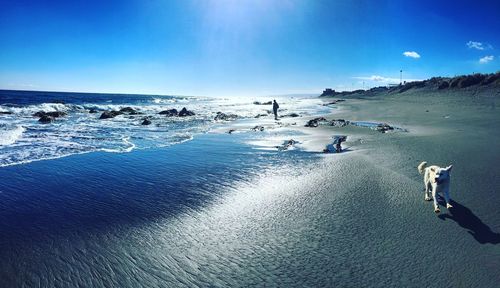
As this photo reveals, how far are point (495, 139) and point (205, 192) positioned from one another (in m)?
11.3

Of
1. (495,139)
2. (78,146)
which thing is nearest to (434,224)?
(495,139)

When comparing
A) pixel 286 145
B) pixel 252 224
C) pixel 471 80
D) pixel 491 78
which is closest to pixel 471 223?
pixel 252 224

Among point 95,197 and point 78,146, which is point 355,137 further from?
point 78,146

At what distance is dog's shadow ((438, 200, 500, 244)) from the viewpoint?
435 cm

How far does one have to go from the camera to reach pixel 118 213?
5.61m

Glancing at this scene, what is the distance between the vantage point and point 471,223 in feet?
15.9

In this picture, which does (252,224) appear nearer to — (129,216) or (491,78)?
(129,216)

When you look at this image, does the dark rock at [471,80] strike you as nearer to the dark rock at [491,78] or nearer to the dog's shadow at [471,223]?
the dark rock at [491,78]

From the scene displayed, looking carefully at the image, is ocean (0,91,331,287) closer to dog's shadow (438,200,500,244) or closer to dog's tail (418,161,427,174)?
dog's tail (418,161,427,174)

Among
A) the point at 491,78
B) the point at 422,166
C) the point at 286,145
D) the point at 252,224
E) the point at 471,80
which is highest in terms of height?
the point at 471,80

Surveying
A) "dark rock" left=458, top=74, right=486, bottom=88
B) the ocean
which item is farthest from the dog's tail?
"dark rock" left=458, top=74, right=486, bottom=88

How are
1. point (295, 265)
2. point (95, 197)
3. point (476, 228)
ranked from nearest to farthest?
point (295, 265) < point (476, 228) < point (95, 197)

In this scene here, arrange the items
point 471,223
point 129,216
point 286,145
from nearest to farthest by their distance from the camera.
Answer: point 471,223 → point 129,216 → point 286,145

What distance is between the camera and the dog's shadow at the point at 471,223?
4352mm
